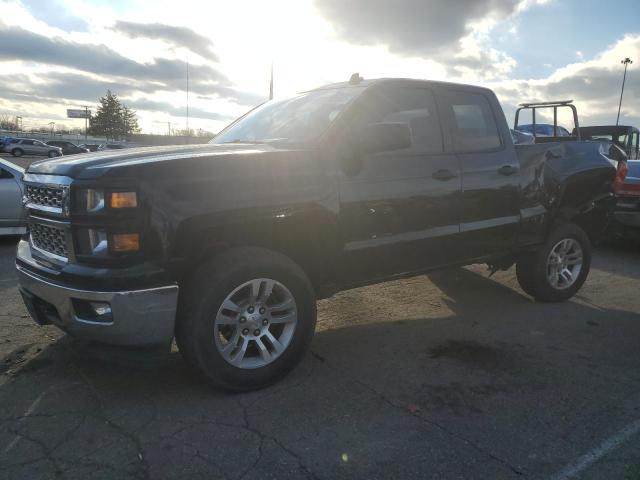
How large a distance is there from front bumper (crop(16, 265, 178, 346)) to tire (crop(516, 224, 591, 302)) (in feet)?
12.0

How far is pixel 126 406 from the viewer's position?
117 inches

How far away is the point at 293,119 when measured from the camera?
3.96 m

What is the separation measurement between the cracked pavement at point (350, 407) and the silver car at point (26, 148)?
44714mm

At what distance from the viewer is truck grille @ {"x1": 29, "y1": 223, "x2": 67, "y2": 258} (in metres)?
2.92

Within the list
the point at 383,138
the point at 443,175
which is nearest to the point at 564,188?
the point at 443,175

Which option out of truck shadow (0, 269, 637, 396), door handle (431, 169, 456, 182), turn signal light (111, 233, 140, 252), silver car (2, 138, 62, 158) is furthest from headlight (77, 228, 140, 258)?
silver car (2, 138, 62, 158)

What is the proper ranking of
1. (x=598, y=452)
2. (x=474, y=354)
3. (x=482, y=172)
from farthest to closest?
(x=482, y=172)
(x=474, y=354)
(x=598, y=452)

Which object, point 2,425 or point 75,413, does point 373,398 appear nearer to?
point 75,413

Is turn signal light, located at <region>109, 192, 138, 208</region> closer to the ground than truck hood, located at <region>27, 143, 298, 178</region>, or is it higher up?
closer to the ground

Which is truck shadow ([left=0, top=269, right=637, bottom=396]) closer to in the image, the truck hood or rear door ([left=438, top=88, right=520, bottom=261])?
rear door ([left=438, top=88, right=520, bottom=261])

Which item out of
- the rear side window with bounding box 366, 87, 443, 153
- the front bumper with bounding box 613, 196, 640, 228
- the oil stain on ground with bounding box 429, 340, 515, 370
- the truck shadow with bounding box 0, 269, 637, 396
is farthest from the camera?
the front bumper with bounding box 613, 196, 640, 228

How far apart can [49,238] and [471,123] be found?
340cm

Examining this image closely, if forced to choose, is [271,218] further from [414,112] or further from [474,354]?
[474,354]

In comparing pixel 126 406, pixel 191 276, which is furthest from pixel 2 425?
pixel 191 276
